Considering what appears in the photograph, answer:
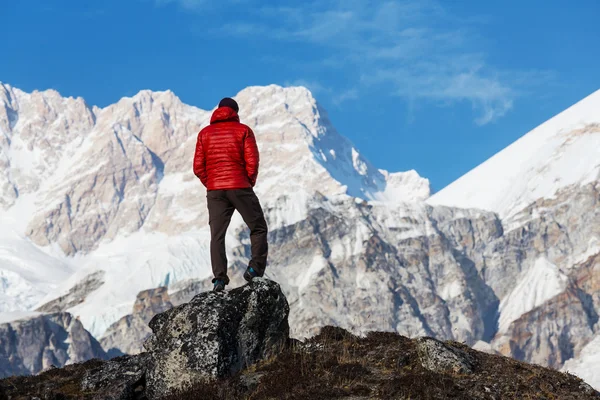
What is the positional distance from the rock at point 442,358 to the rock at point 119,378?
5.75 m

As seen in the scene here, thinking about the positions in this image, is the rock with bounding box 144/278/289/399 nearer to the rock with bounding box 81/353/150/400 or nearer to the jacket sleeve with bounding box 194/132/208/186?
the rock with bounding box 81/353/150/400

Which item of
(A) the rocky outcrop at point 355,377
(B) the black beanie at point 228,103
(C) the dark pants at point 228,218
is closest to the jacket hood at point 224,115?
(B) the black beanie at point 228,103

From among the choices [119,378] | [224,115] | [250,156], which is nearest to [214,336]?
[119,378]

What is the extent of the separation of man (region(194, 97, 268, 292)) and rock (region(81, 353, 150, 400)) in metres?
2.48

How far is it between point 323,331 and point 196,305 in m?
3.97

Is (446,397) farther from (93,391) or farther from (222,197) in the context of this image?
(93,391)

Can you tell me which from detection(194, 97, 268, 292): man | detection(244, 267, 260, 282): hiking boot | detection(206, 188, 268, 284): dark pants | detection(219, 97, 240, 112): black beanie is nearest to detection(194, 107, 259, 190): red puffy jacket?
detection(194, 97, 268, 292): man

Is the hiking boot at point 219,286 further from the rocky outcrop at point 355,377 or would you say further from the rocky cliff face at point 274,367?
the rocky outcrop at point 355,377

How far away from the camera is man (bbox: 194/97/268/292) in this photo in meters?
18.8

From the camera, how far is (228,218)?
63.3 feet

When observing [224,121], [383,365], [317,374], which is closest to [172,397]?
[317,374]

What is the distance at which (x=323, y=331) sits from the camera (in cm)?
2069


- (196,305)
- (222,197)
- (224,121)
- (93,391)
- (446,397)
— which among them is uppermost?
(224,121)

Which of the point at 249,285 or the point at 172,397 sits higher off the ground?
the point at 249,285
